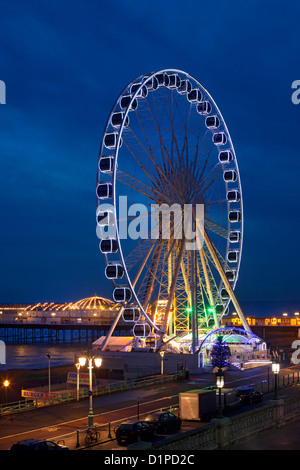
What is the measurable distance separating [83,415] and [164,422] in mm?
8150

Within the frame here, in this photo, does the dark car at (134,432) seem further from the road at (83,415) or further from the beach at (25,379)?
the beach at (25,379)

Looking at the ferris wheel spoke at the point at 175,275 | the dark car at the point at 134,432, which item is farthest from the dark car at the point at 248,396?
the ferris wheel spoke at the point at 175,275

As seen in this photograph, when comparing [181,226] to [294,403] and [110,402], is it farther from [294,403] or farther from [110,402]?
[294,403]

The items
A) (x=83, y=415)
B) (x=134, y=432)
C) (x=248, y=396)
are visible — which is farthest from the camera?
(x=83, y=415)

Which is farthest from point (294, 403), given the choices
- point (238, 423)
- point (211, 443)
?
point (211, 443)

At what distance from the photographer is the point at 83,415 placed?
109ft

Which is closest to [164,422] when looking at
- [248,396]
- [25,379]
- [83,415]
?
[248,396]

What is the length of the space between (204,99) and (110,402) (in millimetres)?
36320

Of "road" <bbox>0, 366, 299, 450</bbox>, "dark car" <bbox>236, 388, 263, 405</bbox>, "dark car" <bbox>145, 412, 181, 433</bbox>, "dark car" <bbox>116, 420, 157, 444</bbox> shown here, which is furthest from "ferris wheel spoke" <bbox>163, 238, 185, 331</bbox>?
"dark car" <bbox>116, 420, 157, 444</bbox>

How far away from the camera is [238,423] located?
23922 mm

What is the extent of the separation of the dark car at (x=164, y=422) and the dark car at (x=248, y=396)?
6567mm

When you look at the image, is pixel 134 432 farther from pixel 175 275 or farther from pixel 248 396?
pixel 175 275

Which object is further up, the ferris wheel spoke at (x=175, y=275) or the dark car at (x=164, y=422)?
the ferris wheel spoke at (x=175, y=275)

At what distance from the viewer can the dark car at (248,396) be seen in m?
32.7
